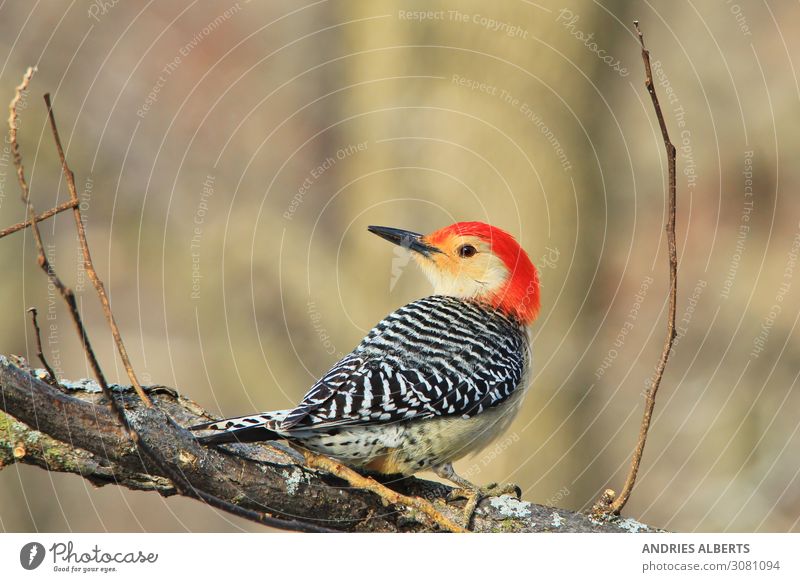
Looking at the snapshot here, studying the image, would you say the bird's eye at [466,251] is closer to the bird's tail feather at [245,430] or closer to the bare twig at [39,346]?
the bird's tail feather at [245,430]

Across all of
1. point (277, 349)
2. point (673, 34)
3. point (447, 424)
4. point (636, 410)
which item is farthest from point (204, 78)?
point (447, 424)

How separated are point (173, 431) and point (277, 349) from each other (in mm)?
6733

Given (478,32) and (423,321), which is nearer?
(423,321)

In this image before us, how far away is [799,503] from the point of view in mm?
9102

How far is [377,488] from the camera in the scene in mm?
4168

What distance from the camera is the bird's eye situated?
545 centimetres

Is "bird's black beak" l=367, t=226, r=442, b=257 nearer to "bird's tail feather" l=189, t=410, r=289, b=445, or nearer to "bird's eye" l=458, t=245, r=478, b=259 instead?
"bird's eye" l=458, t=245, r=478, b=259

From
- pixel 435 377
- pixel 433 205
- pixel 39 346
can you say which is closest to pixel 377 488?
pixel 435 377

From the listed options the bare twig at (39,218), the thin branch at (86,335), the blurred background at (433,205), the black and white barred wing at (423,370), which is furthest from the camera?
the blurred background at (433,205)

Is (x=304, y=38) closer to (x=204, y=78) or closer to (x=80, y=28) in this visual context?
(x=204, y=78)

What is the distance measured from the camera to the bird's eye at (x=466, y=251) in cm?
545

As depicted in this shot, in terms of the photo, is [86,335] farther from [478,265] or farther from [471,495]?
[478,265]
